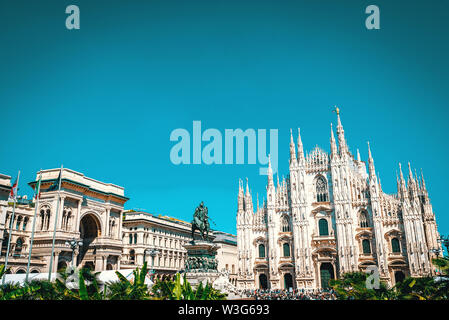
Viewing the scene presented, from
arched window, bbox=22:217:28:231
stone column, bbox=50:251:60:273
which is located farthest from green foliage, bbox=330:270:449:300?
arched window, bbox=22:217:28:231

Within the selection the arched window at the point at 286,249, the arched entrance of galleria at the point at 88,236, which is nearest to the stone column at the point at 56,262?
the arched entrance of galleria at the point at 88,236

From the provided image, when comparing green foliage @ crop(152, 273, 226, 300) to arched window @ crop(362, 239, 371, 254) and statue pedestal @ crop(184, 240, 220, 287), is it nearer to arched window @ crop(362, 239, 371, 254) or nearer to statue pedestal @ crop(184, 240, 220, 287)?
statue pedestal @ crop(184, 240, 220, 287)

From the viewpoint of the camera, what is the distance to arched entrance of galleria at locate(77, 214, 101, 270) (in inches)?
2068

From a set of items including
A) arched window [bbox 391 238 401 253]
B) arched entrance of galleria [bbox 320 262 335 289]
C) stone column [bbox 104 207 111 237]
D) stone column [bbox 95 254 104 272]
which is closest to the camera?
stone column [bbox 95 254 104 272]

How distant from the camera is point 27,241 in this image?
46.5 metres

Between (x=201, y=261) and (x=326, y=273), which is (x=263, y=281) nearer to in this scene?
(x=326, y=273)

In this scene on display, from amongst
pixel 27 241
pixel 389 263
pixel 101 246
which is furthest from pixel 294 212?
pixel 27 241

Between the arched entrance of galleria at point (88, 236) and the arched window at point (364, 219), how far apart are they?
39.5m

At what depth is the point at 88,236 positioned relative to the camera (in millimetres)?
53625

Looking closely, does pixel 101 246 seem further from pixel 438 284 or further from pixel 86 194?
pixel 438 284

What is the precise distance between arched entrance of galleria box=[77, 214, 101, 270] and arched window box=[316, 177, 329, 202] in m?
34.8

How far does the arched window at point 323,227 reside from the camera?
5888 centimetres

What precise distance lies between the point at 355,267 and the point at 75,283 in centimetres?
Result: 4380
